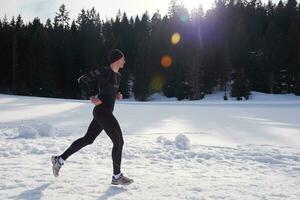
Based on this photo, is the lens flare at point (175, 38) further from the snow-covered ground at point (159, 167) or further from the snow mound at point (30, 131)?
the snow mound at point (30, 131)

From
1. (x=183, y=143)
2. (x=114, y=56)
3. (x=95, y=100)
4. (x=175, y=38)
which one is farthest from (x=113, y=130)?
(x=175, y=38)

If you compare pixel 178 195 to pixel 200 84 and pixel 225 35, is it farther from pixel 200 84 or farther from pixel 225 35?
pixel 225 35

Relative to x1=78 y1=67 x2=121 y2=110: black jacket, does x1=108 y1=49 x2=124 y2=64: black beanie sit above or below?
above

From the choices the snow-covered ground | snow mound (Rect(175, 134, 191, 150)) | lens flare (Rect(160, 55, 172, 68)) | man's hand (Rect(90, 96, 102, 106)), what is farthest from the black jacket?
lens flare (Rect(160, 55, 172, 68))

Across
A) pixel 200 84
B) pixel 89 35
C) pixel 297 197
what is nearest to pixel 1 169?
pixel 297 197

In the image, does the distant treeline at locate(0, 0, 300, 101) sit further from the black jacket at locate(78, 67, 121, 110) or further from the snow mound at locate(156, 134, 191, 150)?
the black jacket at locate(78, 67, 121, 110)

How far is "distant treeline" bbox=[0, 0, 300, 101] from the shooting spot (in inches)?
2306

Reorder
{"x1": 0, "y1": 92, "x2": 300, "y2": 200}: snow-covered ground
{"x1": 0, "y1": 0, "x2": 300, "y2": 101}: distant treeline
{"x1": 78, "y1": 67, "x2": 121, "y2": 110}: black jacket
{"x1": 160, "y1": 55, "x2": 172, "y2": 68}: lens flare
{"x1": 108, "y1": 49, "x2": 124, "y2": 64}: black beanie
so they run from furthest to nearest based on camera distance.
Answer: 1. {"x1": 160, "y1": 55, "x2": 172, "y2": 68}: lens flare
2. {"x1": 0, "y1": 0, "x2": 300, "y2": 101}: distant treeline
3. {"x1": 108, "y1": 49, "x2": 124, "y2": 64}: black beanie
4. {"x1": 78, "y1": 67, "x2": 121, "y2": 110}: black jacket
5. {"x1": 0, "y1": 92, "x2": 300, "y2": 200}: snow-covered ground

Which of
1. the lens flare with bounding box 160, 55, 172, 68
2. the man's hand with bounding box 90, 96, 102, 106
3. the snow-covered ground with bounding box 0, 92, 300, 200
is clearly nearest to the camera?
the snow-covered ground with bounding box 0, 92, 300, 200

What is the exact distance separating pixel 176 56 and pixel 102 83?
5910 centimetres

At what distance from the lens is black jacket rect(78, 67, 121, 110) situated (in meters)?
5.55

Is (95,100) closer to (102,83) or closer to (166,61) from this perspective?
(102,83)

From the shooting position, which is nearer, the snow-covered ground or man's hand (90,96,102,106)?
the snow-covered ground

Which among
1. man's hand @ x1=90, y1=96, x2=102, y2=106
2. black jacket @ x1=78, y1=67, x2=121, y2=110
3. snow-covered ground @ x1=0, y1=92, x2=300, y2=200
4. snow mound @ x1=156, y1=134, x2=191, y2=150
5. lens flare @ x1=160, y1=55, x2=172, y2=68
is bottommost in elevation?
snow-covered ground @ x1=0, y1=92, x2=300, y2=200
